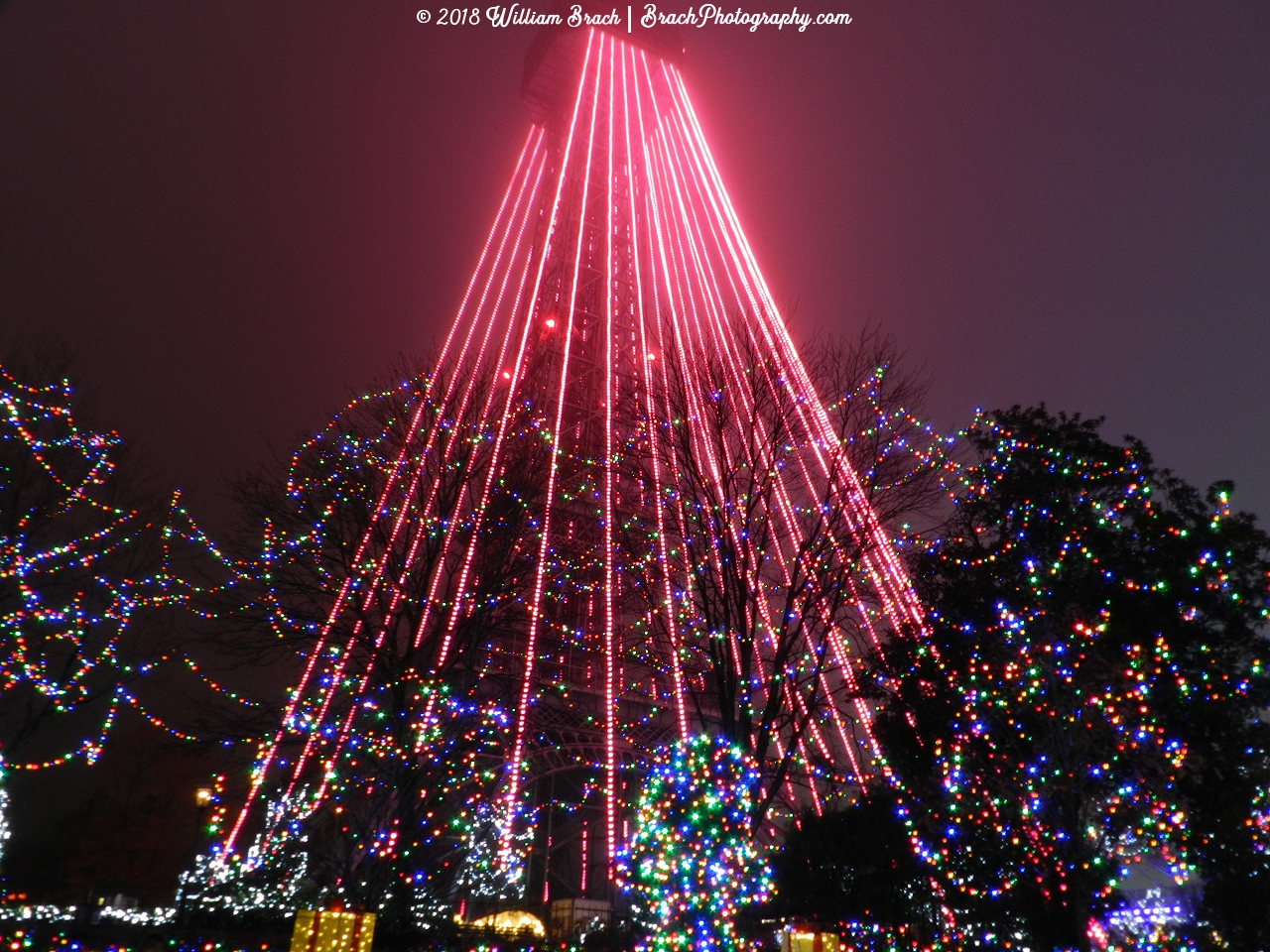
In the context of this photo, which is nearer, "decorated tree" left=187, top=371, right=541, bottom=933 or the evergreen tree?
the evergreen tree

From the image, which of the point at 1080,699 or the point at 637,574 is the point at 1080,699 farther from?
the point at 637,574

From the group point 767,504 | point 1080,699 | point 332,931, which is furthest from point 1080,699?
point 332,931

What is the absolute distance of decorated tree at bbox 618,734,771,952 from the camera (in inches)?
348

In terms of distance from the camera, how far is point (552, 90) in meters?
32.7

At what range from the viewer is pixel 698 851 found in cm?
909

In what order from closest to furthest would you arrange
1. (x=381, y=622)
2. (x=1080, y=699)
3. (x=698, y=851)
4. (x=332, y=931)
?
1. (x=332, y=931)
2. (x=698, y=851)
3. (x=1080, y=699)
4. (x=381, y=622)

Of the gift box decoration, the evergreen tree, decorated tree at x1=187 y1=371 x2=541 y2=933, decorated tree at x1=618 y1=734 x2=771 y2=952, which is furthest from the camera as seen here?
decorated tree at x1=187 y1=371 x2=541 y2=933

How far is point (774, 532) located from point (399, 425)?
7216 millimetres

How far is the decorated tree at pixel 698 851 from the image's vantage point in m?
8.83

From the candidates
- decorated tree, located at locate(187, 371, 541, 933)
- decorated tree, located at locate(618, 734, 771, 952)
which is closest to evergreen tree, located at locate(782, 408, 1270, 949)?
decorated tree, located at locate(618, 734, 771, 952)

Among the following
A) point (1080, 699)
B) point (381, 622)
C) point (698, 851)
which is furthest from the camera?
point (381, 622)

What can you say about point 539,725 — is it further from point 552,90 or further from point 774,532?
point 552,90

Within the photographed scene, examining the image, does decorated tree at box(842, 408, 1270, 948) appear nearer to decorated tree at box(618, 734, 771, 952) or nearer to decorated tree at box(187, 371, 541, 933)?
decorated tree at box(618, 734, 771, 952)

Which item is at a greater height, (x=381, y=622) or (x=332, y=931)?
(x=381, y=622)
